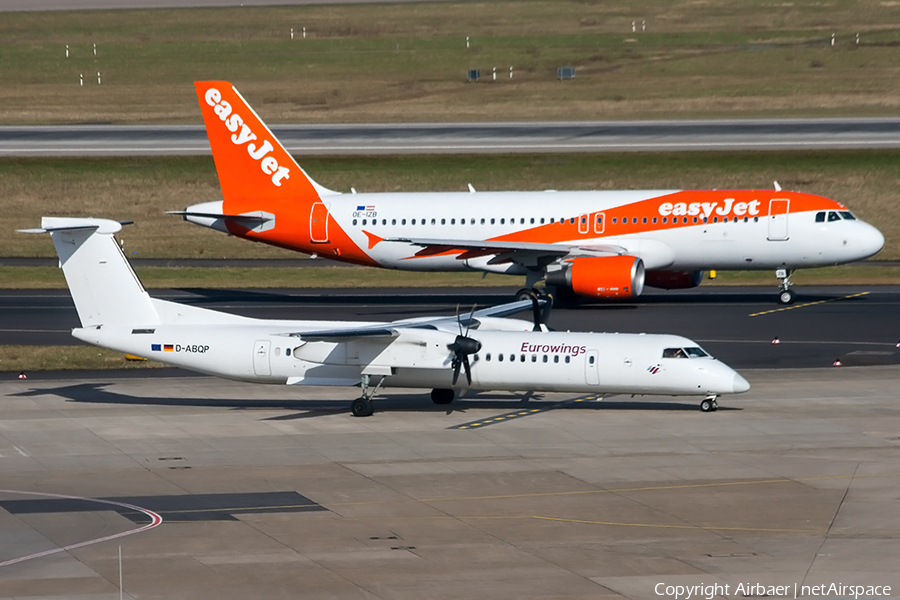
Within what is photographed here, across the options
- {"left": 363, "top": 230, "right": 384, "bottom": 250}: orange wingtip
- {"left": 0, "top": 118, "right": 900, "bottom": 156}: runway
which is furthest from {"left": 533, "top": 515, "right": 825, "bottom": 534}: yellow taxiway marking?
{"left": 0, "top": 118, "right": 900, "bottom": 156}: runway

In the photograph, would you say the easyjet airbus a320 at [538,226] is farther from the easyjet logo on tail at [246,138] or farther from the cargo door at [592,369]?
the cargo door at [592,369]

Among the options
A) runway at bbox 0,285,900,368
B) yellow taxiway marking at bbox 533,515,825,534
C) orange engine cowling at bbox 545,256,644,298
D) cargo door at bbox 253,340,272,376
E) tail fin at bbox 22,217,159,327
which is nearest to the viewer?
yellow taxiway marking at bbox 533,515,825,534

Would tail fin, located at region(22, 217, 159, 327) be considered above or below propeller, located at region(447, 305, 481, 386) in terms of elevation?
above

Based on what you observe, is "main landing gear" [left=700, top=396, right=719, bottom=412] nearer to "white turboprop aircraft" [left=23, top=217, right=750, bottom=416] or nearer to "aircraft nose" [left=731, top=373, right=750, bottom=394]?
"white turboprop aircraft" [left=23, top=217, right=750, bottom=416]

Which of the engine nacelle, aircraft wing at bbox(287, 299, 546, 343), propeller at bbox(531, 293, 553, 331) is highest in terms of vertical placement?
the engine nacelle

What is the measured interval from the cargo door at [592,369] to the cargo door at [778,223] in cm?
1978

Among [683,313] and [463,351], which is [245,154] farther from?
[463,351]

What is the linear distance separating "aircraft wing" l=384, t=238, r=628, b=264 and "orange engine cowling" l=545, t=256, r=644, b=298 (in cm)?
106

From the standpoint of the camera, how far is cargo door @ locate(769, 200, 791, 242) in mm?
53812

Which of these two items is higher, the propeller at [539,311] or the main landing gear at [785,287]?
the main landing gear at [785,287]

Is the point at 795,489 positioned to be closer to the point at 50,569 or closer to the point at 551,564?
the point at 551,564

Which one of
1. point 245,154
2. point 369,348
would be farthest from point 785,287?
point 245,154

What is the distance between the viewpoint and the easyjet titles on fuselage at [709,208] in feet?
178

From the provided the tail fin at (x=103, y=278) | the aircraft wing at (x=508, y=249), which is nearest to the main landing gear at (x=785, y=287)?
the aircraft wing at (x=508, y=249)
